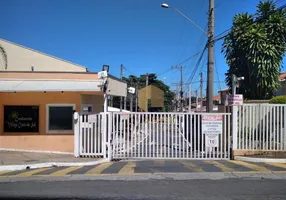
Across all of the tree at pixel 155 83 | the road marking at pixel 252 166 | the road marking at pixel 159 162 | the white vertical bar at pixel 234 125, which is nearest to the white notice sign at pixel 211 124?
the white vertical bar at pixel 234 125

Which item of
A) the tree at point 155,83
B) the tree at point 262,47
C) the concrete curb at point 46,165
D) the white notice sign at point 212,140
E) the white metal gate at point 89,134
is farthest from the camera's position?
the tree at point 155,83

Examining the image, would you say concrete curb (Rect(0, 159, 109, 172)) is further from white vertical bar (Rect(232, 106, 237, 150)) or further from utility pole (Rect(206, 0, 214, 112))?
utility pole (Rect(206, 0, 214, 112))

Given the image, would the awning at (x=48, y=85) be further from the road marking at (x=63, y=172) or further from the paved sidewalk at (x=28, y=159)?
the road marking at (x=63, y=172)

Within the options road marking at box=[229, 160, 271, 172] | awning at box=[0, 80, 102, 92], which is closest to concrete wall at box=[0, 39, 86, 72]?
awning at box=[0, 80, 102, 92]

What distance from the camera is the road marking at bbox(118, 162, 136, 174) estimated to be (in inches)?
452

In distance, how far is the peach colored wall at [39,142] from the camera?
17.3 meters

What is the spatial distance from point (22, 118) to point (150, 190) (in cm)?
1055

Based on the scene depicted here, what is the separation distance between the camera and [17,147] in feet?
56.8

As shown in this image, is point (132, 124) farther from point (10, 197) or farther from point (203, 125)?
point (10, 197)

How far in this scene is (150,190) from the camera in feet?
28.8

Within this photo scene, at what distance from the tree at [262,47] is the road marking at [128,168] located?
1627cm

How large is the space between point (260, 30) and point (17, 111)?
18433mm

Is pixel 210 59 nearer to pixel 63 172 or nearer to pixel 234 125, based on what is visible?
pixel 234 125

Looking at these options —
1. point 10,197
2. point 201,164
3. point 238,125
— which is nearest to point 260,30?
point 238,125
